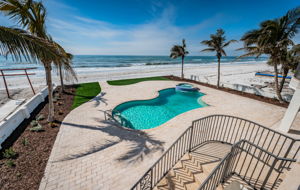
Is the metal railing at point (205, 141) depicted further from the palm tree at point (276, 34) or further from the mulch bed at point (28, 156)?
the palm tree at point (276, 34)

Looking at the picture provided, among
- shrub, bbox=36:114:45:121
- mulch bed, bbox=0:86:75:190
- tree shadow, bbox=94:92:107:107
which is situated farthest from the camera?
tree shadow, bbox=94:92:107:107

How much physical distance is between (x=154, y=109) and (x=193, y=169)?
22.5ft

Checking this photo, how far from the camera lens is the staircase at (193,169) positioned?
3609mm

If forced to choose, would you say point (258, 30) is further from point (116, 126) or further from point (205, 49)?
point (116, 126)

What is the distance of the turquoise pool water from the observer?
28.4 ft

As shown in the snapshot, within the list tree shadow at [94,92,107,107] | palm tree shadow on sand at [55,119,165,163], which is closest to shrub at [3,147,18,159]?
palm tree shadow on sand at [55,119,165,163]

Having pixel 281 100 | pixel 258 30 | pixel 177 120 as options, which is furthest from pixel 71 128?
pixel 281 100


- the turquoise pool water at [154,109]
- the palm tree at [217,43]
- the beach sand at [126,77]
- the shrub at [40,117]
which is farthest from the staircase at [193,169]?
the palm tree at [217,43]

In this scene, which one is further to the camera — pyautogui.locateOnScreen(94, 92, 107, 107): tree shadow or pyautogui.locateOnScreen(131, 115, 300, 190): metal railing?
pyautogui.locateOnScreen(94, 92, 107, 107): tree shadow

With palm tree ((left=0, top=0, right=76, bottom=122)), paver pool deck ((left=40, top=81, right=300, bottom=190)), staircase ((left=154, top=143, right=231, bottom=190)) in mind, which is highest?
palm tree ((left=0, top=0, right=76, bottom=122))

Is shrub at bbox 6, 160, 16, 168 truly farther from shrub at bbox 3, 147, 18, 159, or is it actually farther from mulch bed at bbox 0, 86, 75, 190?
shrub at bbox 3, 147, 18, 159

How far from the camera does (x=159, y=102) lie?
12195mm

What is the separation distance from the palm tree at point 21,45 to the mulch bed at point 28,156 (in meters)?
3.97

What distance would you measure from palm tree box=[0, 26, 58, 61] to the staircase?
506 cm
